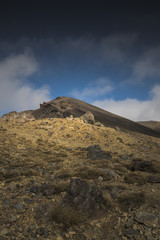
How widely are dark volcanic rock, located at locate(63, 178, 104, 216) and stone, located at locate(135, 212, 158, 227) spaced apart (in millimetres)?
1401

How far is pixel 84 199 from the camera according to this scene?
18.2ft

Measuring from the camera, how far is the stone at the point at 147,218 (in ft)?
14.9

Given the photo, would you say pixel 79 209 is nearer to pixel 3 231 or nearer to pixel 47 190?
pixel 47 190

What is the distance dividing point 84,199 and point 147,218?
7.52ft

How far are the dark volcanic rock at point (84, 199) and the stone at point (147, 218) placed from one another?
1401 millimetres

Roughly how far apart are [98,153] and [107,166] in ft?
14.1

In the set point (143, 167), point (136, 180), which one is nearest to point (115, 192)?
point (136, 180)

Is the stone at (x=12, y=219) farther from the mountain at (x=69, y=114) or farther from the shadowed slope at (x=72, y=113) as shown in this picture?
the shadowed slope at (x=72, y=113)

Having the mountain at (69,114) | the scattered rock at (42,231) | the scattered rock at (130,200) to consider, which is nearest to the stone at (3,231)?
the scattered rock at (42,231)

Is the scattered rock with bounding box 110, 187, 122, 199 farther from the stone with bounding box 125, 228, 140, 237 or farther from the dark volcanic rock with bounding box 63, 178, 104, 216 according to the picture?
the stone with bounding box 125, 228, 140, 237

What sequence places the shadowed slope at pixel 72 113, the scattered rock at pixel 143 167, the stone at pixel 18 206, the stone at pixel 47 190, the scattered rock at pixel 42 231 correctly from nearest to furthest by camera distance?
the scattered rock at pixel 42 231
the stone at pixel 18 206
the stone at pixel 47 190
the scattered rock at pixel 143 167
the shadowed slope at pixel 72 113

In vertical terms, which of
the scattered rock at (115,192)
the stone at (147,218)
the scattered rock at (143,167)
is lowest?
the scattered rock at (115,192)

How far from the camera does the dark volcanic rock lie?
205 inches

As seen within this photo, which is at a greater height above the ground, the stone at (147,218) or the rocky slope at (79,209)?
the stone at (147,218)
